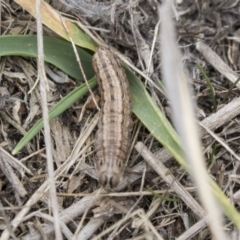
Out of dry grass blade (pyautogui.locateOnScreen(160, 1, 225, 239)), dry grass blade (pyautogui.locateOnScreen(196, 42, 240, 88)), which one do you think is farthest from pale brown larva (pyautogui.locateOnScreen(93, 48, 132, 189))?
dry grass blade (pyautogui.locateOnScreen(160, 1, 225, 239))

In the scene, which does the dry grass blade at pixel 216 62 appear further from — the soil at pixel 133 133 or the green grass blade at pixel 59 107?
the green grass blade at pixel 59 107

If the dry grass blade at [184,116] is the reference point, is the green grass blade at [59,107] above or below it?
above

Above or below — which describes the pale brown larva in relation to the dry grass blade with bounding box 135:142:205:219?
above

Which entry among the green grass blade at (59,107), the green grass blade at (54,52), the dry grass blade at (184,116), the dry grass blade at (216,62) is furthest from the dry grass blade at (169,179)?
the dry grass blade at (184,116)

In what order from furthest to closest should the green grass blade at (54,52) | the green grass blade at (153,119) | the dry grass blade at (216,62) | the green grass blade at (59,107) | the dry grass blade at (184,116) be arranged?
the dry grass blade at (216,62) < the green grass blade at (54,52) < the green grass blade at (59,107) < the green grass blade at (153,119) < the dry grass blade at (184,116)

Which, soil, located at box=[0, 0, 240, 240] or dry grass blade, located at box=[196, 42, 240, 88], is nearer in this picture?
soil, located at box=[0, 0, 240, 240]

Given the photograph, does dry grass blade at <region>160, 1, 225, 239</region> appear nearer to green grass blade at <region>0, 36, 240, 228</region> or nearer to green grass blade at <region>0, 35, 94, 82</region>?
green grass blade at <region>0, 36, 240, 228</region>

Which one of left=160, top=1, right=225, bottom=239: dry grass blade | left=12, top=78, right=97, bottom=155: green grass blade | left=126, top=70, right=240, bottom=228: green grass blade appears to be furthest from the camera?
left=12, top=78, right=97, bottom=155: green grass blade
